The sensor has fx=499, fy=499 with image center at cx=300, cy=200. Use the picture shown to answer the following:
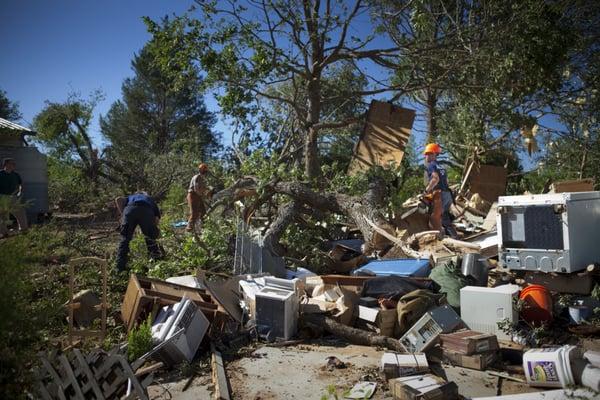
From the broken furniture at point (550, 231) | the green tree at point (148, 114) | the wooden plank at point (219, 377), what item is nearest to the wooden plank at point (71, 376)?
the wooden plank at point (219, 377)

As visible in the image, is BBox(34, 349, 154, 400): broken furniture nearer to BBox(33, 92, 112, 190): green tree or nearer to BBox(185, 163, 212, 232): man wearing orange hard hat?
BBox(185, 163, 212, 232): man wearing orange hard hat

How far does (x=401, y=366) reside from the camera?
13.0 feet

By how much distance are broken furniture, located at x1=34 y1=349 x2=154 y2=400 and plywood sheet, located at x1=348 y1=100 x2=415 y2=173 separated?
25.1 ft

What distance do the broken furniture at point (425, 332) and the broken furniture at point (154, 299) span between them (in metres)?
1.99

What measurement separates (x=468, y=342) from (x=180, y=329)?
8.53 ft

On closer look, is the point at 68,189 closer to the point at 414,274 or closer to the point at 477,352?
the point at 414,274

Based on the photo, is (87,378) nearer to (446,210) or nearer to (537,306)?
(537,306)

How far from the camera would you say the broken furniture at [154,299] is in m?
5.00

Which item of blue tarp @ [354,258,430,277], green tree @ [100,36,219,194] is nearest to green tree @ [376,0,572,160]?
blue tarp @ [354,258,430,277]

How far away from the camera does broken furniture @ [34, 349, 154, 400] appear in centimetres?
320

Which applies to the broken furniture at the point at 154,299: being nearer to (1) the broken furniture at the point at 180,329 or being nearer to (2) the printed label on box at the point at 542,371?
(1) the broken furniture at the point at 180,329

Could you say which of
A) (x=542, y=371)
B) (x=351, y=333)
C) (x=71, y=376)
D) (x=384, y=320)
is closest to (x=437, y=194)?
(x=384, y=320)

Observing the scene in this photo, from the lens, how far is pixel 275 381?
13.8ft

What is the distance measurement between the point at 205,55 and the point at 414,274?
596 centimetres
